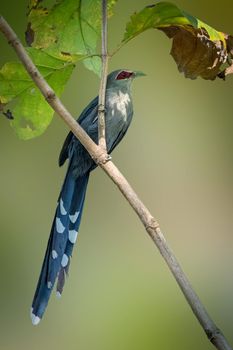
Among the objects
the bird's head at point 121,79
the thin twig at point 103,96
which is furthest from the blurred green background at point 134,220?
the thin twig at point 103,96

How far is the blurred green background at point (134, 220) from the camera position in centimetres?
100

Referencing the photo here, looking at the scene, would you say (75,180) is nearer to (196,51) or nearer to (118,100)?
(118,100)

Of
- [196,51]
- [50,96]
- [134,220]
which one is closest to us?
[50,96]

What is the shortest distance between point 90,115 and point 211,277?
417mm

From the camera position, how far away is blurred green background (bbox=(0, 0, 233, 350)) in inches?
39.3

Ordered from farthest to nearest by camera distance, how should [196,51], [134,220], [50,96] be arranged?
[134,220] < [196,51] < [50,96]

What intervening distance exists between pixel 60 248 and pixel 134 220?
13.6 inches

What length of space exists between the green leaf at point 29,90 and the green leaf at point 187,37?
93 mm

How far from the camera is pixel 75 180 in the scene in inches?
31.4

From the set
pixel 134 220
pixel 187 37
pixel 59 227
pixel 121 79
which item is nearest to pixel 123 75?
pixel 121 79

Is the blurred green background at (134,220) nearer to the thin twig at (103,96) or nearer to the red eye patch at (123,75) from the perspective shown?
the red eye patch at (123,75)

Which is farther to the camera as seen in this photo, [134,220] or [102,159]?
[134,220]

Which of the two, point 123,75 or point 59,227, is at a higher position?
point 123,75

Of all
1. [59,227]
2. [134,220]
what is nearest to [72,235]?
[59,227]
